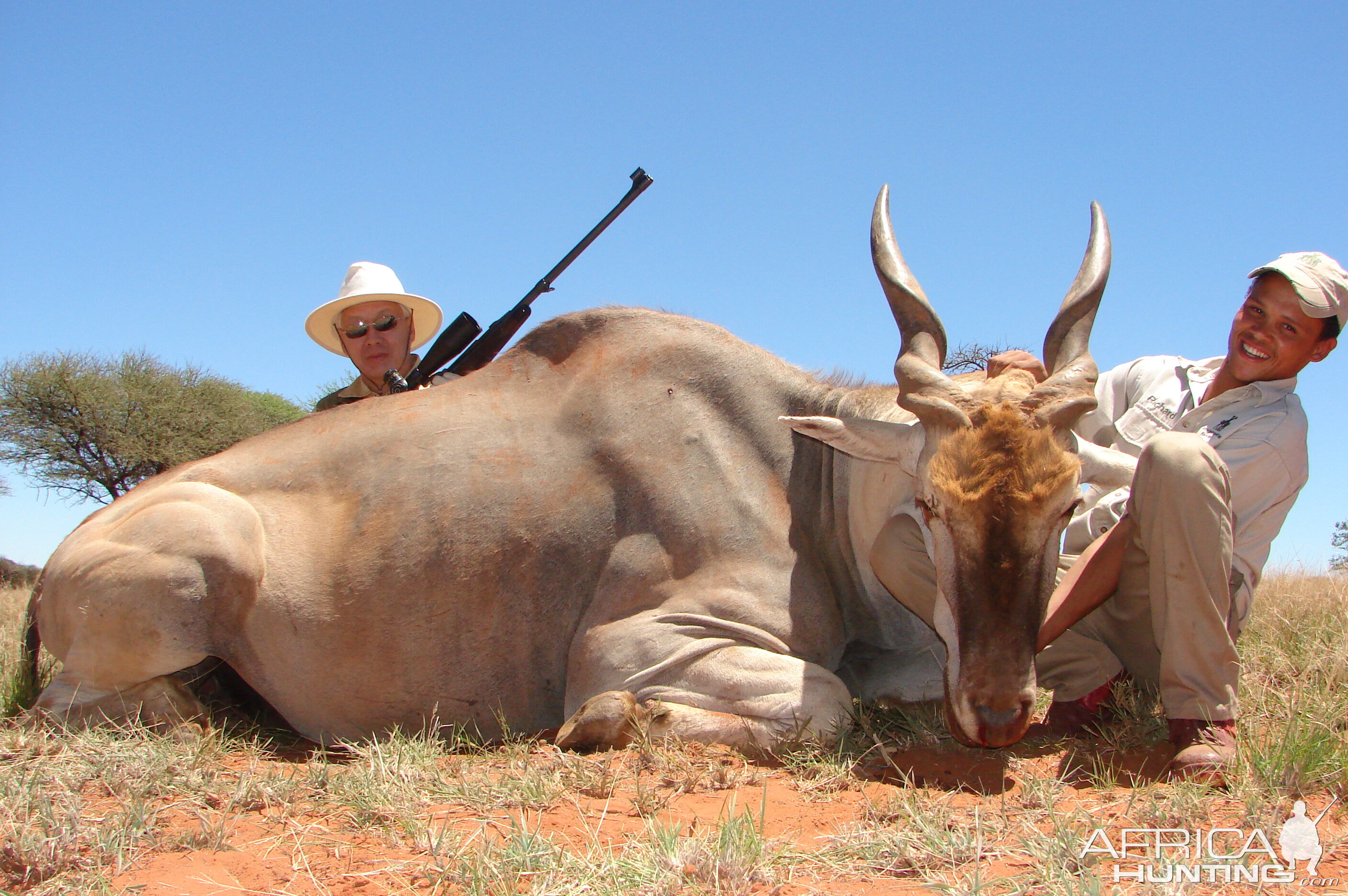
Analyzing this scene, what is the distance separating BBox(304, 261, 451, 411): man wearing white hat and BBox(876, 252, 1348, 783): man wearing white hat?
14.5ft

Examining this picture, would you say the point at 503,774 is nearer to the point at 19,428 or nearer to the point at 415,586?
the point at 415,586

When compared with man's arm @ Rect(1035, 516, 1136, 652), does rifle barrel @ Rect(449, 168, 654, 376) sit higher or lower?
higher

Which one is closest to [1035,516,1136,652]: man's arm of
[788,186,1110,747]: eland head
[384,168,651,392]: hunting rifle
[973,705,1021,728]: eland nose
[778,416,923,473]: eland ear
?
[788,186,1110,747]: eland head

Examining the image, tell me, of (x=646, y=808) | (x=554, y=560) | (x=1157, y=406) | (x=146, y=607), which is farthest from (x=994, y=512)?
(x=146, y=607)

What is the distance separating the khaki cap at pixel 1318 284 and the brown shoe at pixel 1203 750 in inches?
69.6

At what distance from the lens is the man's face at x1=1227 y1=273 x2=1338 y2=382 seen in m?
4.30

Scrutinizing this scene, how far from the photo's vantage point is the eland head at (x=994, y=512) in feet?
11.7

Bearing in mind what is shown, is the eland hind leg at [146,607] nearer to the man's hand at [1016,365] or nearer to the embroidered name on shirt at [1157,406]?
the man's hand at [1016,365]

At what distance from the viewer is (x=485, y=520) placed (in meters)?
A: 4.79

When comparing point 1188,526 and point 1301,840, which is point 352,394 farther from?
point 1301,840

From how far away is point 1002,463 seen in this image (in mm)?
3633

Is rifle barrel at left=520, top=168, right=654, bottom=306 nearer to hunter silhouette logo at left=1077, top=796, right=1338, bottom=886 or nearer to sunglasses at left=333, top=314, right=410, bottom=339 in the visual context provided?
sunglasses at left=333, top=314, right=410, bottom=339

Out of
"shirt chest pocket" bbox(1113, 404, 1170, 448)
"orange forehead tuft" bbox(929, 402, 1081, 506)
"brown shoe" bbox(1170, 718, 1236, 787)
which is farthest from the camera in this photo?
"shirt chest pocket" bbox(1113, 404, 1170, 448)

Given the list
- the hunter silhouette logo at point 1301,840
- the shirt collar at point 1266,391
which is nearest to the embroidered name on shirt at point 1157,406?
the shirt collar at point 1266,391
